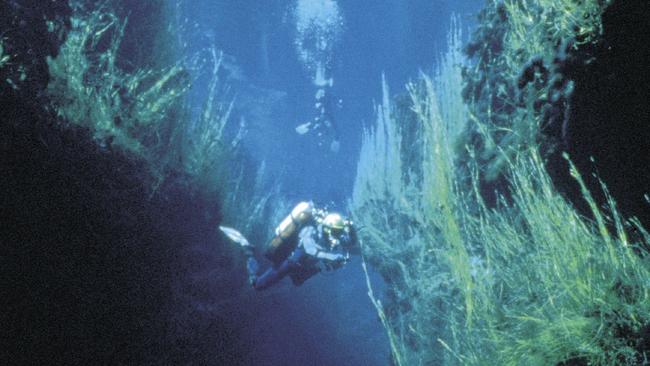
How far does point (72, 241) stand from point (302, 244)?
2.90 m

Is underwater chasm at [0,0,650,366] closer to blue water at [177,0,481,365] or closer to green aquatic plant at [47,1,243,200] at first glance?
green aquatic plant at [47,1,243,200]

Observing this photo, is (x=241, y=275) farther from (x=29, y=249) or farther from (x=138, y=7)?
(x=138, y=7)

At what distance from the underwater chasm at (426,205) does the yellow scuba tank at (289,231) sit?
77cm

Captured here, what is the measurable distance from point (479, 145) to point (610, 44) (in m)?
1.95

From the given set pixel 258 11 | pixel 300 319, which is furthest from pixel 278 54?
pixel 300 319

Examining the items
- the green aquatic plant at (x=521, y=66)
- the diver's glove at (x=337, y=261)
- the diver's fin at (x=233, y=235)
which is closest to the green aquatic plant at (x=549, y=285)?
the green aquatic plant at (x=521, y=66)

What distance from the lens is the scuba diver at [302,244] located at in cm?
498

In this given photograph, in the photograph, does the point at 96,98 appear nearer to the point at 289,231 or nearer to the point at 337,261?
the point at 289,231

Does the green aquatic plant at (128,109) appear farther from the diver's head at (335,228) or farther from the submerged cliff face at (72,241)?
the diver's head at (335,228)

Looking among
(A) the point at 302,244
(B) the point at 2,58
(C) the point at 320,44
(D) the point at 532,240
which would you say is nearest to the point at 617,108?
(D) the point at 532,240

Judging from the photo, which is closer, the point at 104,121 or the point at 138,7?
the point at 104,121

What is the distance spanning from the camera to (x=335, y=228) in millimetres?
4953

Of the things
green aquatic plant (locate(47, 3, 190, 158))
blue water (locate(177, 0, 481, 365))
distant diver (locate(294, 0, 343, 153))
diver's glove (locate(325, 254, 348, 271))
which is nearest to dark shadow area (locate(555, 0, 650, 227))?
diver's glove (locate(325, 254, 348, 271))

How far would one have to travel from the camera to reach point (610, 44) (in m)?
1.76
